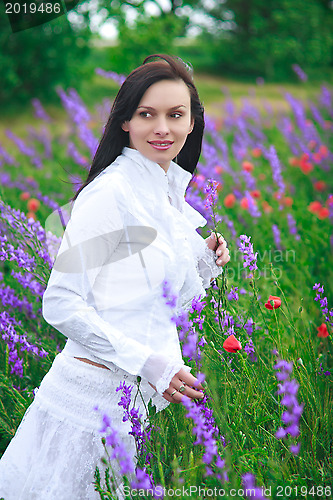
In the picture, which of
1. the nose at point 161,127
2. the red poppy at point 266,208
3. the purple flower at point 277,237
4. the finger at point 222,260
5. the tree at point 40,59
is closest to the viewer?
the nose at point 161,127

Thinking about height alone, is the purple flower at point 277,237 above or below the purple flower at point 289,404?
below

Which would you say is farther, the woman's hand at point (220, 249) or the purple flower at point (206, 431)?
the woman's hand at point (220, 249)

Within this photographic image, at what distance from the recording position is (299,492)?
4.47 feet

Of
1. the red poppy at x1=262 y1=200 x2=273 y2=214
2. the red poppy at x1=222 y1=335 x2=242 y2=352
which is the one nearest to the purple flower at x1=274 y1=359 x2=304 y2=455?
the red poppy at x1=222 y1=335 x2=242 y2=352

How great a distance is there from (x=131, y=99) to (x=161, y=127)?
14 cm

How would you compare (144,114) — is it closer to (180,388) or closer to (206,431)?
(180,388)

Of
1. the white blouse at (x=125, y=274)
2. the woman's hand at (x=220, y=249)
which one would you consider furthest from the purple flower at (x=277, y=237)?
the white blouse at (x=125, y=274)

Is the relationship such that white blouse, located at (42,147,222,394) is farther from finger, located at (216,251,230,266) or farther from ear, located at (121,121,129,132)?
finger, located at (216,251,230,266)

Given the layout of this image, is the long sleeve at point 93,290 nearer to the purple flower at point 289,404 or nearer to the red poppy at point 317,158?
the purple flower at point 289,404

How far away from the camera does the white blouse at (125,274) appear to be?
4.51 feet

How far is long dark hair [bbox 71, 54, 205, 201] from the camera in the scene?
1.58 metres

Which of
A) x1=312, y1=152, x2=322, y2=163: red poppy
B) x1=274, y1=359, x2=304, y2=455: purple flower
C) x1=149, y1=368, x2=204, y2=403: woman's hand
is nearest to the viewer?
x1=274, y1=359, x2=304, y2=455: purple flower

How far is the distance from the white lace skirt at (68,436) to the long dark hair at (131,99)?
2.06 feet

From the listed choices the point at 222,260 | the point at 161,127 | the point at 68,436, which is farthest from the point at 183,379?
the point at 161,127
